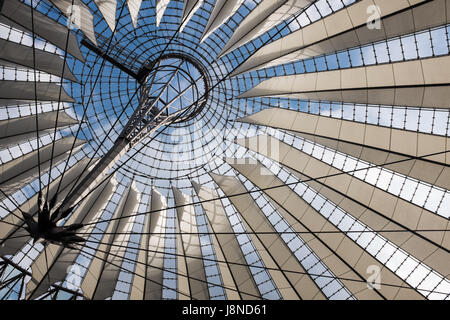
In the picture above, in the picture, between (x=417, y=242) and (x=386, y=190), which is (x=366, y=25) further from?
(x=417, y=242)

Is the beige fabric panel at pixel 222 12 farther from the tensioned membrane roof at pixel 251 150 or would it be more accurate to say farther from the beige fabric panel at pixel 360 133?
the beige fabric panel at pixel 360 133

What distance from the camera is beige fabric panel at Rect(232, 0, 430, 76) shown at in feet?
47.4

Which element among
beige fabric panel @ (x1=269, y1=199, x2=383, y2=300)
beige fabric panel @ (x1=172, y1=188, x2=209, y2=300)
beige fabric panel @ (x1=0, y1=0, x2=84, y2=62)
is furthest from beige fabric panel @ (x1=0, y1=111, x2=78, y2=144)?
beige fabric panel @ (x1=269, y1=199, x2=383, y2=300)

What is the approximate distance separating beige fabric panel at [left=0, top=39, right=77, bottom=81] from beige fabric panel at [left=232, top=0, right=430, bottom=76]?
31.6 feet

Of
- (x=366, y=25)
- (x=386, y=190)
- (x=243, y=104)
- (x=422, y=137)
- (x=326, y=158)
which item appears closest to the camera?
(x=366, y=25)

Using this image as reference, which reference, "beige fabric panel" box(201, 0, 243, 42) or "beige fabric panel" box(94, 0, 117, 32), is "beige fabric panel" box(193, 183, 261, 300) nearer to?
"beige fabric panel" box(201, 0, 243, 42)

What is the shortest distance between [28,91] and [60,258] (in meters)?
10.3

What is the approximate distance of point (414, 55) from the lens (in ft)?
49.9

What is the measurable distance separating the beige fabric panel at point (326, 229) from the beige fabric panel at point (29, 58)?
11.8 metres

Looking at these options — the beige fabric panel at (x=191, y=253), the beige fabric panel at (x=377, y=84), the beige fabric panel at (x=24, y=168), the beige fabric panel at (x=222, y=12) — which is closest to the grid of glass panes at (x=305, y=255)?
the beige fabric panel at (x=191, y=253)

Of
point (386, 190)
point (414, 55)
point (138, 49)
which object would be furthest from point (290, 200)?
A: point (138, 49)

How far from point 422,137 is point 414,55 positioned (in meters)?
3.91

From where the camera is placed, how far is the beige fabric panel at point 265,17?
51.0 feet

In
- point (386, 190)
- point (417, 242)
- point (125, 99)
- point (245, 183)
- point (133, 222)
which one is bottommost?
point (417, 242)
